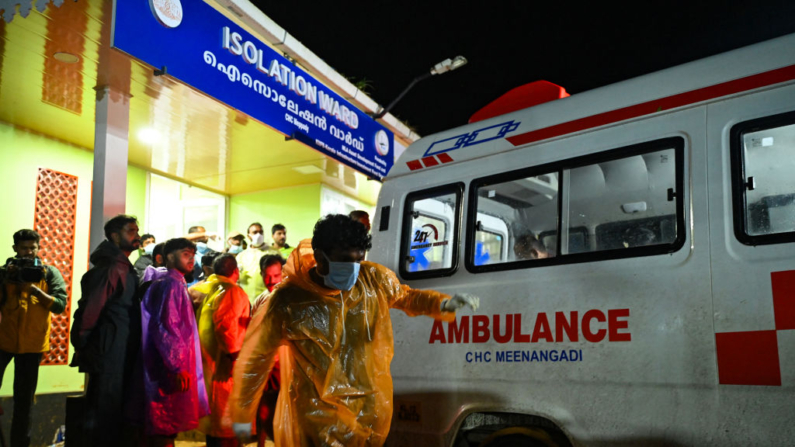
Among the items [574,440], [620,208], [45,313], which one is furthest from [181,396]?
[620,208]

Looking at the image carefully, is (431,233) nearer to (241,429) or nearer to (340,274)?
(340,274)

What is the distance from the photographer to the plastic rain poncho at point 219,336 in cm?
533

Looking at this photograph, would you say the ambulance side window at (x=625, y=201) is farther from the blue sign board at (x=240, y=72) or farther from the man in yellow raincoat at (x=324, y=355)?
the blue sign board at (x=240, y=72)

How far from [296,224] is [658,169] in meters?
8.61

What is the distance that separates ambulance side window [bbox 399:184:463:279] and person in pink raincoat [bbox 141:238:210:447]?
189cm

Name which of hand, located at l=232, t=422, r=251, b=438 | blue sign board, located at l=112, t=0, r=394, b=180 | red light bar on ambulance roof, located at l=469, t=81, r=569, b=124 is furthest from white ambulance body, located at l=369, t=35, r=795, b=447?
blue sign board, located at l=112, t=0, r=394, b=180

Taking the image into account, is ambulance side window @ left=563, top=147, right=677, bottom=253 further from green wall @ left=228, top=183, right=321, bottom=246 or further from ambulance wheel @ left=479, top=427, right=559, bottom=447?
green wall @ left=228, top=183, right=321, bottom=246

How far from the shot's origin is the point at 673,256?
3172mm

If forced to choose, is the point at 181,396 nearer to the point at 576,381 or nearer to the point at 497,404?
the point at 497,404

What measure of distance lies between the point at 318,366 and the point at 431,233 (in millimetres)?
1870

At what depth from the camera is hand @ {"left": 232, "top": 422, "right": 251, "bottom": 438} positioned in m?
2.80

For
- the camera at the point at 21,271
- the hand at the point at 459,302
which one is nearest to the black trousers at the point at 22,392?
the camera at the point at 21,271

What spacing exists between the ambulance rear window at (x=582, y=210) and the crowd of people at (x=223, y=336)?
0.92 m

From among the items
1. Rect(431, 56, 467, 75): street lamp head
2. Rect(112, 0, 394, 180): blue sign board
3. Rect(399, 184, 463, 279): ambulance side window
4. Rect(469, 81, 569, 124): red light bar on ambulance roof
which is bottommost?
Rect(399, 184, 463, 279): ambulance side window
